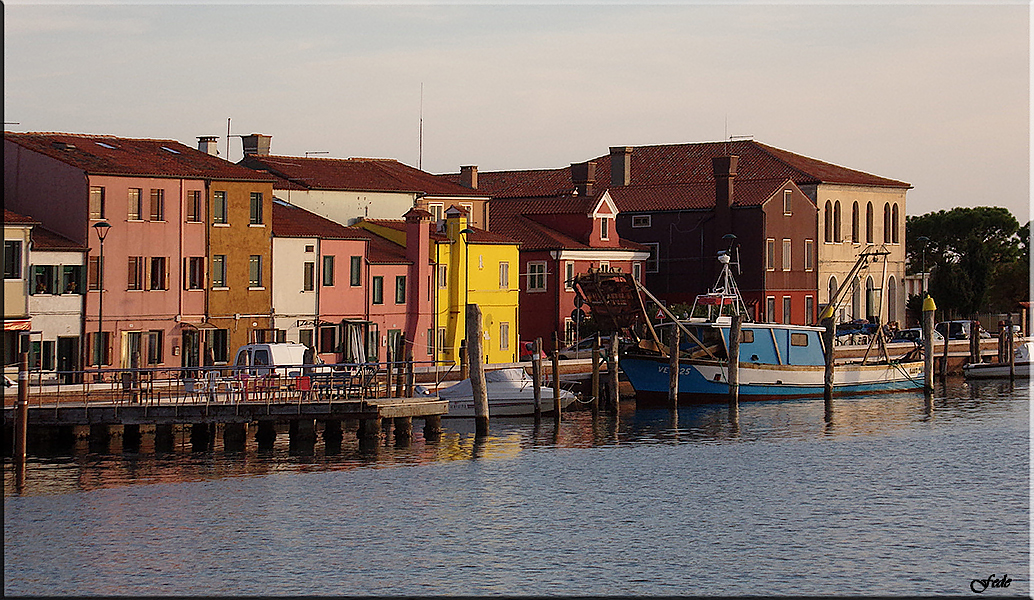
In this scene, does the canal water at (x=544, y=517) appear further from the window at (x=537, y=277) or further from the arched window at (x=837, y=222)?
the arched window at (x=837, y=222)

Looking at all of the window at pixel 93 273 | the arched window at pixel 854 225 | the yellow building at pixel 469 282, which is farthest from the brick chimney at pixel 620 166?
the window at pixel 93 273

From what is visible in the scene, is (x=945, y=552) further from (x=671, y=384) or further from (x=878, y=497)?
(x=671, y=384)

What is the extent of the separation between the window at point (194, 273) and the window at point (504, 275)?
61.3 ft

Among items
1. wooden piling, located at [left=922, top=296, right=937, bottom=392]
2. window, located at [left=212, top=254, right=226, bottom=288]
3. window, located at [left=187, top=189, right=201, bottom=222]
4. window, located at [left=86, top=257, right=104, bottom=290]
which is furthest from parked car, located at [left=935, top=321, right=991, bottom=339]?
window, located at [left=86, top=257, right=104, bottom=290]

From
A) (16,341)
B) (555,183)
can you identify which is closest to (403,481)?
(16,341)

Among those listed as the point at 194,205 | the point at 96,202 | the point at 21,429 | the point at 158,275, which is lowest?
the point at 21,429

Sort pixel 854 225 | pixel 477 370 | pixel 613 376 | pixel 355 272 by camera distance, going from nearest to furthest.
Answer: pixel 477 370, pixel 613 376, pixel 355 272, pixel 854 225

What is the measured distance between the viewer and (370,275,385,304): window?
73062mm

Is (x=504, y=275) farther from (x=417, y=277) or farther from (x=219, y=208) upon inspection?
(x=219, y=208)

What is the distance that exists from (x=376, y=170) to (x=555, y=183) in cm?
2042

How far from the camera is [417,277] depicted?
74625mm

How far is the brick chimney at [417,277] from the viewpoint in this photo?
74625 millimetres

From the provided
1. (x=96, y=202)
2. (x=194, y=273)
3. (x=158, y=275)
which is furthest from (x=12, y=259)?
(x=194, y=273)

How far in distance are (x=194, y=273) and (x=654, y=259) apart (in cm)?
3872
